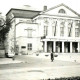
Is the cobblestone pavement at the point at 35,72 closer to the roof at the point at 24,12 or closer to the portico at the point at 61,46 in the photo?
the portico at the point at 61,46

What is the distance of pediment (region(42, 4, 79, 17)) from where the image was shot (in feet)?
152

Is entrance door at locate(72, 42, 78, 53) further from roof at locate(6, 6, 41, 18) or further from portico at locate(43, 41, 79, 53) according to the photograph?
roof at locate(6, 6, 41, 18)

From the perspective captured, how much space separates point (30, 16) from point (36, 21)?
4.52 meters

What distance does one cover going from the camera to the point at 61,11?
157 feet

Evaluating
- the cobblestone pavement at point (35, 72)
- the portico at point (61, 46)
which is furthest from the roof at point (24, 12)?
the cobblestone pavement at point (35, 72)

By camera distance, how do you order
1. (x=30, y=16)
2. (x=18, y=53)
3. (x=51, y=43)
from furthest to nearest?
(x=30, y=16) < (x=51, y=43) < (x=18, y=53)

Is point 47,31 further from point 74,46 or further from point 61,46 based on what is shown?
point 74,46

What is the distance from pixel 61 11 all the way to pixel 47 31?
6.25 meters

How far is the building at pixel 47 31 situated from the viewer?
43.3 m

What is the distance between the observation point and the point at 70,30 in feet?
161

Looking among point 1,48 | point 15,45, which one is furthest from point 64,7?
point 1,48

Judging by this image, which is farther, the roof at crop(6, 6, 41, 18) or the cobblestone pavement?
the roof at crop(6, 6, 41, 18)

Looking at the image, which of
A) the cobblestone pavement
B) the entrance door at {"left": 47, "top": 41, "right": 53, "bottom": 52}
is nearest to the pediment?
the entrance door at {"left": 47, "top": 41, "right": 53, "bottom": 52}

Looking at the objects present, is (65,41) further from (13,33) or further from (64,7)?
(13,33)
